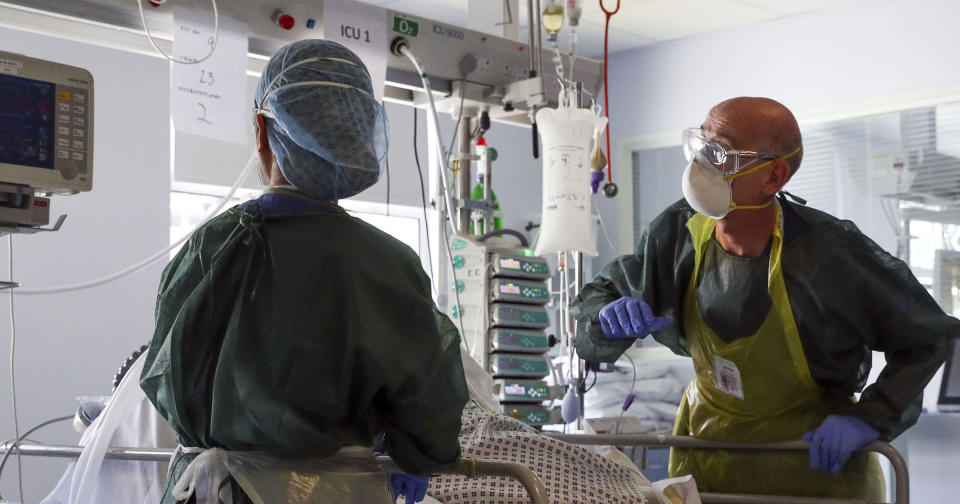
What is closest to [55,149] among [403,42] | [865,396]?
[403,42]

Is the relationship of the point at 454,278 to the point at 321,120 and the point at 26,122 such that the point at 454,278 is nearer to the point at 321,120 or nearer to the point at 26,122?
the point at 26,122

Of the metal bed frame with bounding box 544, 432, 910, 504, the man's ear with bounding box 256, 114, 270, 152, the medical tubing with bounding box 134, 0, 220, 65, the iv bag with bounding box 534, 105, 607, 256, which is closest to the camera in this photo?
the man's ear with bounding box 256, 114, 270, 152

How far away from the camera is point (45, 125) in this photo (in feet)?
7.14

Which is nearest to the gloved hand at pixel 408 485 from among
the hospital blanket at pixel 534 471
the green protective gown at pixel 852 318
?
the hospital blanket at pixel 534 471

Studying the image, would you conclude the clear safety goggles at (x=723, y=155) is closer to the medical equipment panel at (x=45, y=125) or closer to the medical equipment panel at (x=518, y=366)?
the medical equipment panel at (x=518, y=366)

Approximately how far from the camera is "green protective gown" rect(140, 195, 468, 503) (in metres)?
1.50

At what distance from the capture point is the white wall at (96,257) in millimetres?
4871

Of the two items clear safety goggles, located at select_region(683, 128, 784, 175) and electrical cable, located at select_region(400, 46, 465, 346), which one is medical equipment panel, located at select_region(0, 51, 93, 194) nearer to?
electrical cable, located at select_region(400, 46, 465, 346)

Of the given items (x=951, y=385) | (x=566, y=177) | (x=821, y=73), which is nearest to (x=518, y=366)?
(x=566, y=177)

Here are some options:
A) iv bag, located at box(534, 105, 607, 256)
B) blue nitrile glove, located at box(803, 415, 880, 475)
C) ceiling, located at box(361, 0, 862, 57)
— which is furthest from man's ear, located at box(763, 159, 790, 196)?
ceiling, located at box(361, 0, 862, 57)

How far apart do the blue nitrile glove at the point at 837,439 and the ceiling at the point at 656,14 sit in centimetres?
395

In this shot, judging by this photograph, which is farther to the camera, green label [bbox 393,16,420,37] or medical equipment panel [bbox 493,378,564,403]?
medical equipment panel [bbox 493,378,564,403]

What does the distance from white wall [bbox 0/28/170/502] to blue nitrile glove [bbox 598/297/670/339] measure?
134 inches

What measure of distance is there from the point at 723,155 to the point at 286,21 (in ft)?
4.06
